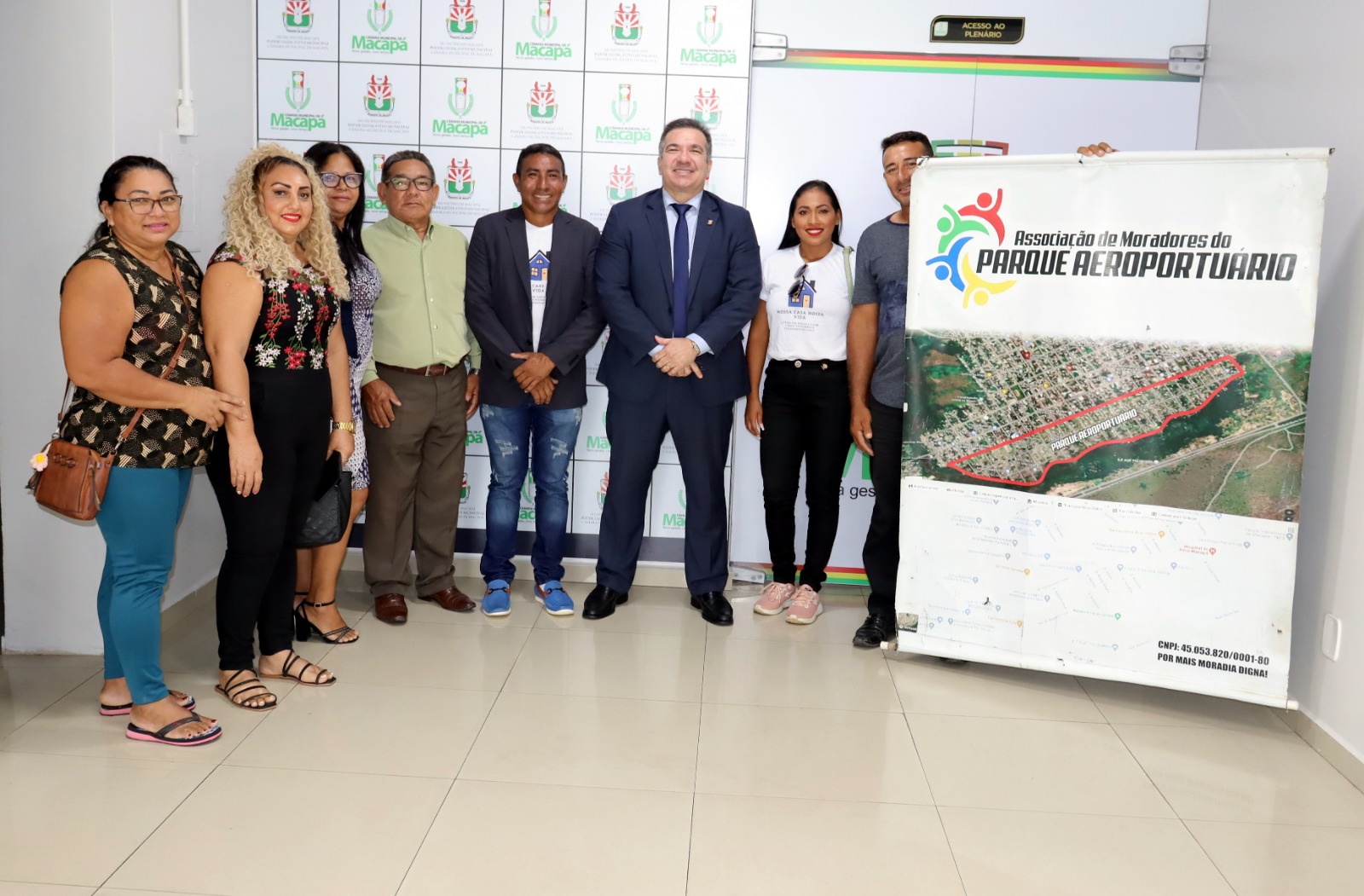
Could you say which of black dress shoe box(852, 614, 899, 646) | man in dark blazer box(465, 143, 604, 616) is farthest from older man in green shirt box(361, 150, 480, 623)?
black dress shoe box(852, 614, 899, 646)

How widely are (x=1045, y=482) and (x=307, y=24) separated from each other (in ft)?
11.6

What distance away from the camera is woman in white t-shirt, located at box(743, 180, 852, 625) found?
4.20 m

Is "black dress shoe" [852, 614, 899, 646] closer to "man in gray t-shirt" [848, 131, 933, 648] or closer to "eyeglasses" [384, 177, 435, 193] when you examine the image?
"man in gray t-shirt" [848, 131, 933, 648]

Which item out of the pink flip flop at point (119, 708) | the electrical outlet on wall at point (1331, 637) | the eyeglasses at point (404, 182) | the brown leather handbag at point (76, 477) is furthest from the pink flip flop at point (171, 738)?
the electrical outlet on wall at point (1331, 637)

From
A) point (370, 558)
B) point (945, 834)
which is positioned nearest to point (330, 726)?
point (370, 558)

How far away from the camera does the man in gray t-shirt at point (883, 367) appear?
13.1 ft

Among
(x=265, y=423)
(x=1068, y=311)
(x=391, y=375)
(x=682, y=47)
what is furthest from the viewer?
(x=682, y=47)

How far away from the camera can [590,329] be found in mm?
4266

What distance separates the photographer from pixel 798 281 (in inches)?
167

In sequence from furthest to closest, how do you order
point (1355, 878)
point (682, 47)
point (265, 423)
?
point (682, 47), point (265, 423), point (1355, 878)

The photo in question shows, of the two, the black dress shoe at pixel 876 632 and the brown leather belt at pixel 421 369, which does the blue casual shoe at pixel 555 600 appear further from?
the black dress shoe at pixel 876 632

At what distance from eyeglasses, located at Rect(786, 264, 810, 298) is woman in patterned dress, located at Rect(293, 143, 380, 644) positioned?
1559 millimetres

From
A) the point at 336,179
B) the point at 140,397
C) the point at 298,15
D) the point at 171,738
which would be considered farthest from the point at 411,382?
the point at 298,15

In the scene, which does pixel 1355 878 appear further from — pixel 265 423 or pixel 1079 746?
pixel 265 423
